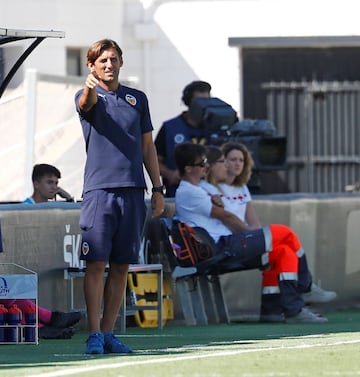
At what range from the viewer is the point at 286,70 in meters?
22.5

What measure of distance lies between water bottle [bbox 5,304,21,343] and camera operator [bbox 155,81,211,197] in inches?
147

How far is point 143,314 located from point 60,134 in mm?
4458

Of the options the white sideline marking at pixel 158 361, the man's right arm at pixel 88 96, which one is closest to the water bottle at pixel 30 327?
the man's right arm at pixel 88 96

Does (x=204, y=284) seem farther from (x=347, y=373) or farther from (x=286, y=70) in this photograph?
(x=286, y=70)

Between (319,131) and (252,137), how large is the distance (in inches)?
289

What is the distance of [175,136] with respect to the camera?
47.3ft

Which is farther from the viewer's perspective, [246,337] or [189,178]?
[189,178]

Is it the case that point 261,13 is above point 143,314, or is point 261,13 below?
above

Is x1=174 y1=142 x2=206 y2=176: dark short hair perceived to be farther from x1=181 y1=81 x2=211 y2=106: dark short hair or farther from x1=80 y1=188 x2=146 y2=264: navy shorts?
x1=80 y1=188 x2=146 y2=264: navy shorts

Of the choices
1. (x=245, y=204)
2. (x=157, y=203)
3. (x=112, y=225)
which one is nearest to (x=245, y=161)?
(x=245, y=204)

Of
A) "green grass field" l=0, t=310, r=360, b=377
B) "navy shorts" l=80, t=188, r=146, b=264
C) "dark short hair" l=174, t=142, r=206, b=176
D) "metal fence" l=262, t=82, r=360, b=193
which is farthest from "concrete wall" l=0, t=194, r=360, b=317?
"metal fence" l=262, t=82, r=360, b=193

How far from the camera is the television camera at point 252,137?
14.9 meters

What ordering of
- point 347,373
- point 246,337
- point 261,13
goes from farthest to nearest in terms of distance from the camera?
1. point 261,13
2. point 246,337
3. point 347,373

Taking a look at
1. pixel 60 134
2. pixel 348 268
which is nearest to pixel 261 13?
pixel 60 134
